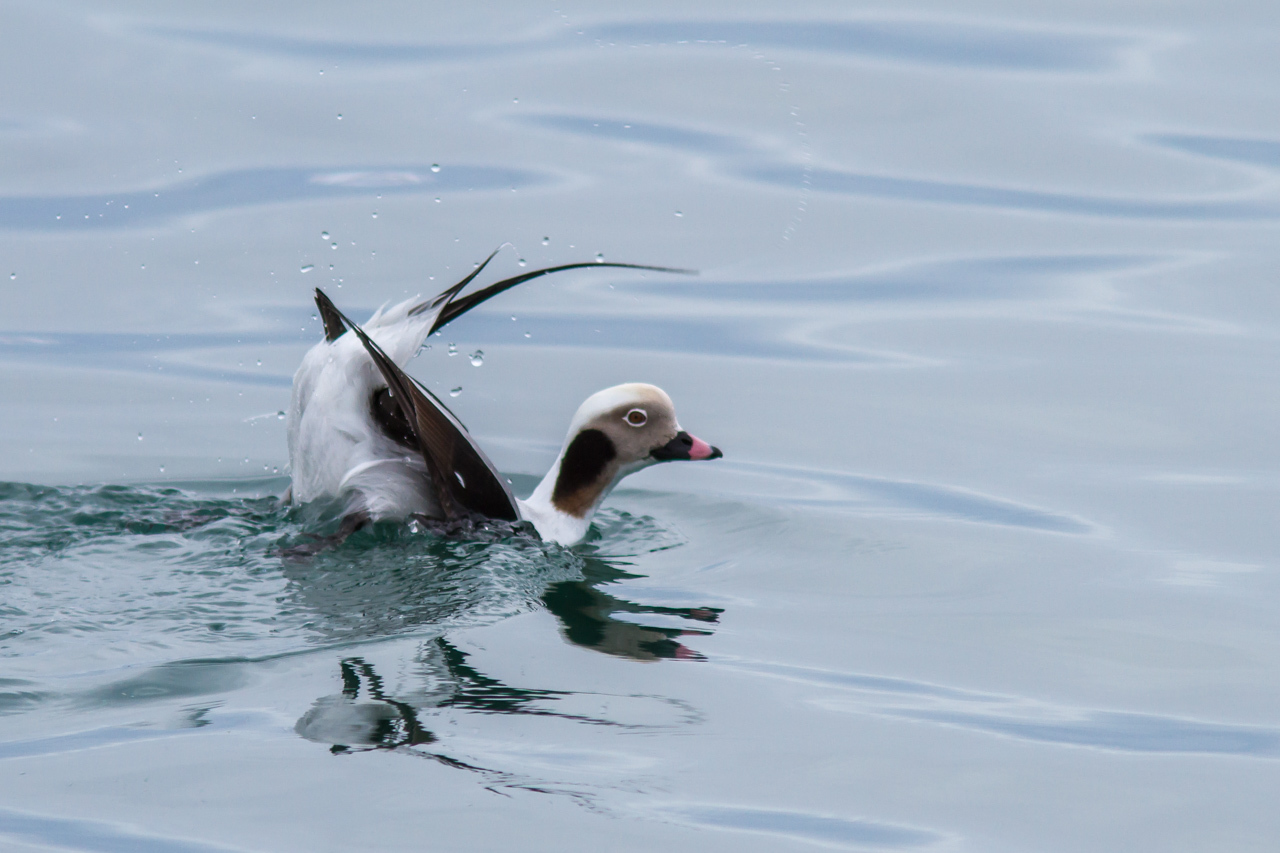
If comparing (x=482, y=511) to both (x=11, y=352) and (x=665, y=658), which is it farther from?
(x=11, y=352)

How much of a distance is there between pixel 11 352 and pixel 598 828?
6.41 meters

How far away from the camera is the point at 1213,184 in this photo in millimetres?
12711

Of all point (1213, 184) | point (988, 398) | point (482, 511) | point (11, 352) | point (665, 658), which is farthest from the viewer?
point (1213, 184)

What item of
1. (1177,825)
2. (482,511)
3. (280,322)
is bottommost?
(1177,825)

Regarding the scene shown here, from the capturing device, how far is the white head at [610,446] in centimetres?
673

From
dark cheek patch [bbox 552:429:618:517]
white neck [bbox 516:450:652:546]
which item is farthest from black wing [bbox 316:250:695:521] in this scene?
dark cheek patch [bbox 552:429:618:517]

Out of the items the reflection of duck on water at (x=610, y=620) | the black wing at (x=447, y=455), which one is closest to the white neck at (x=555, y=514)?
the black wing at (x=447, y=455)

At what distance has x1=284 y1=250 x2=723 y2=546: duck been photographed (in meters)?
6.23

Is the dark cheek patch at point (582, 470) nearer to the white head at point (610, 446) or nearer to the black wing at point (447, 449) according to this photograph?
the white head at point (610, 446)

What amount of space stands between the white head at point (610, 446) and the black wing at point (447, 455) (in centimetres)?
36

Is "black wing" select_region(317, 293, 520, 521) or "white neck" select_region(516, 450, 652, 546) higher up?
"black wing" select_region(317, 293, 520, 521)

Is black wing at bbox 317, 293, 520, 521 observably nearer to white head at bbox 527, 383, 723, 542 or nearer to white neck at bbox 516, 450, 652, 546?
white neck at bbox 516, 450, 652, 546

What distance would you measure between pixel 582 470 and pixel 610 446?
15cm

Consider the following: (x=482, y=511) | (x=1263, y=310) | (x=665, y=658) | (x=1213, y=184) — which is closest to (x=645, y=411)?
(x=482, y=511)
